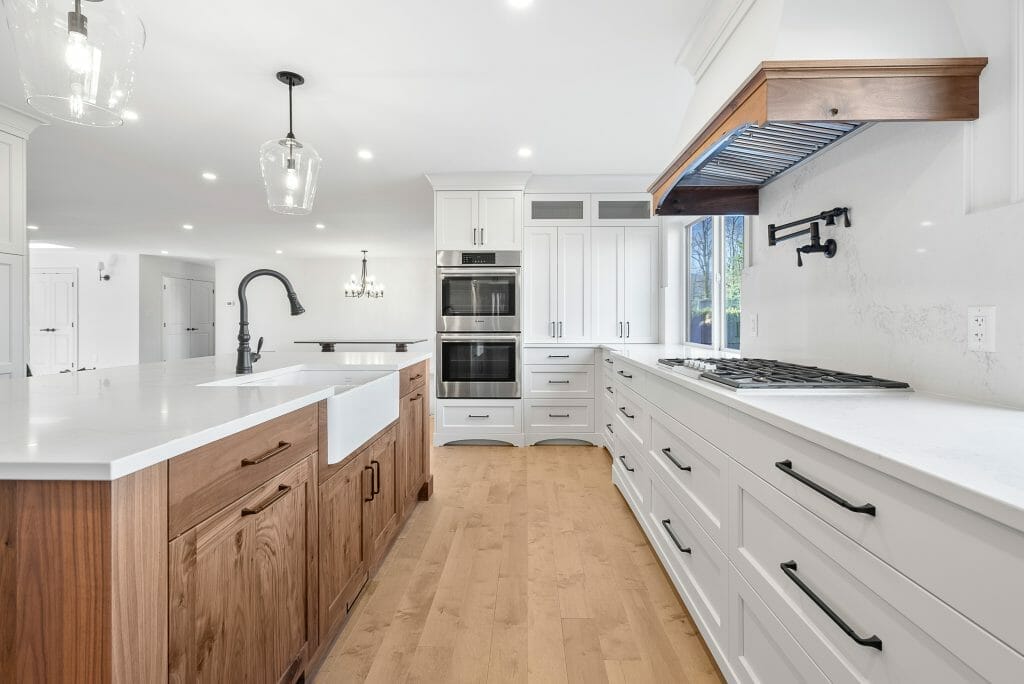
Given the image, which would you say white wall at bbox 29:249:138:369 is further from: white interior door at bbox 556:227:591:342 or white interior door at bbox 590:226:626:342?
white interior door at bbox 590:226:626:342

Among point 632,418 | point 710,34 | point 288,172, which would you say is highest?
point 710,34

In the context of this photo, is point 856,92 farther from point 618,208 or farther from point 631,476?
point 618,208

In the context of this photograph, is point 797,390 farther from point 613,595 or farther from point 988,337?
point 613,595

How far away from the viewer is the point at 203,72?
252cm

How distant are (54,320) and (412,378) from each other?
1019 cm

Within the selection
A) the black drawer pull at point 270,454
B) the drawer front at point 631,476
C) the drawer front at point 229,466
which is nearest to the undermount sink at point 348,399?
the drawer front at point 229,466

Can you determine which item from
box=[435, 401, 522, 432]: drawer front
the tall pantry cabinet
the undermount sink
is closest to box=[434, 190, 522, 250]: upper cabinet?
box=[435, 401, 522, 432]: drawer front

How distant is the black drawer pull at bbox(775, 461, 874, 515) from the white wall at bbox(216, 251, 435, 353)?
929cm

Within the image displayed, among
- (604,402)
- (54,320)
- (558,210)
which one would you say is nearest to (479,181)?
(558,210)

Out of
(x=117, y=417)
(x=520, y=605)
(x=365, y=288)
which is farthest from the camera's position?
(x=365, y=288)

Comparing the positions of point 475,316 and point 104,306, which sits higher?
point 104,306

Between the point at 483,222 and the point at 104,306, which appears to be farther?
the point at 104,306

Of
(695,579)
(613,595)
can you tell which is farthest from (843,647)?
(613,595)

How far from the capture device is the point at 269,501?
3.84 ft
